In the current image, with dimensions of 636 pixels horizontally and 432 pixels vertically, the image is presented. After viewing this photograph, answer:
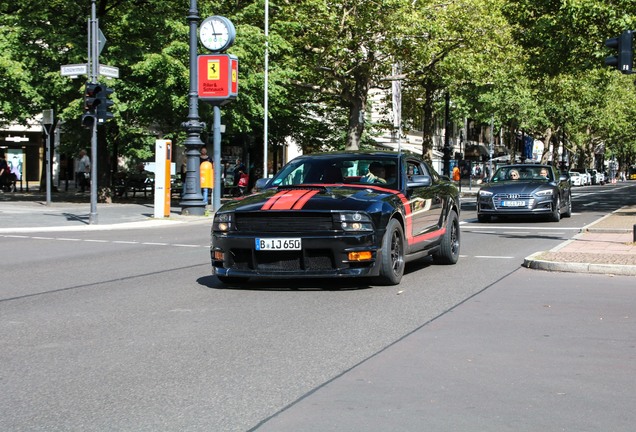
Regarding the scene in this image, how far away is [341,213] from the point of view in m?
9.52

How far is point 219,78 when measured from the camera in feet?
86.5

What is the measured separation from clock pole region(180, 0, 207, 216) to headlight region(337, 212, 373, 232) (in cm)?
1647

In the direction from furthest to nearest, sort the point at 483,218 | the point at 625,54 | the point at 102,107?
1. the point at 483,218
2. the point at 102,107
3. the point at 625,54

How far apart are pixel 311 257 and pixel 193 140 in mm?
16808

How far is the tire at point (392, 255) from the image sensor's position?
32.7 feet

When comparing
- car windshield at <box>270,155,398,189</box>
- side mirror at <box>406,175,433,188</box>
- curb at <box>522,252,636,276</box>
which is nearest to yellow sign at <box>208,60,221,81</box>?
car windshield at <box>270,155,398,189</box>

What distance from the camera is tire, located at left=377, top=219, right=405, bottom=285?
9.98 metres

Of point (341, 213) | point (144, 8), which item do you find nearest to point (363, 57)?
point (144, 8)

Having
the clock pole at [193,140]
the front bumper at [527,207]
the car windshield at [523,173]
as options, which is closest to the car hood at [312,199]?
the front bumper at [527,207]

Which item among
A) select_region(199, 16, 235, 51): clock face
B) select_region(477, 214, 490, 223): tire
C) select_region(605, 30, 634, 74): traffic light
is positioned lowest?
select_region(477, 214, 490, 223): tire

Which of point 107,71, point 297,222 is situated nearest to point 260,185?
point 297,222

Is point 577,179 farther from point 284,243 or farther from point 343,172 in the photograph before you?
point 284,243

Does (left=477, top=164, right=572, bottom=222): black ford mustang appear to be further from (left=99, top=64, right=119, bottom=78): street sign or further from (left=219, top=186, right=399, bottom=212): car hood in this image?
(left=219, top=186, right=399, bottom=212): car hood

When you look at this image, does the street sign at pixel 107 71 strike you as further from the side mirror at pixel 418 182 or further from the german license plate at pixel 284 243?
the german license plate at pixel 284 243
